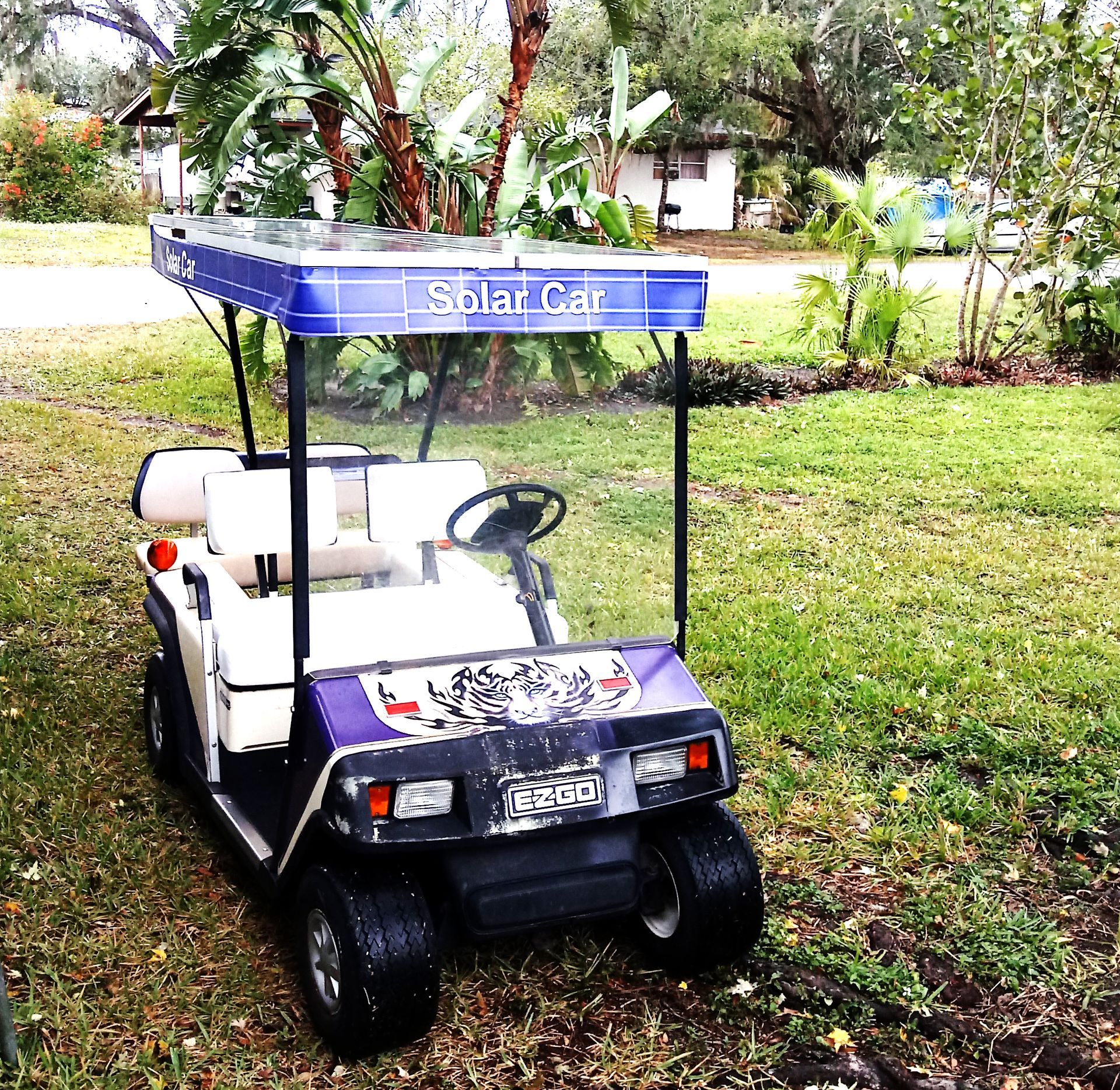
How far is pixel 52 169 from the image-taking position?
24156 mm

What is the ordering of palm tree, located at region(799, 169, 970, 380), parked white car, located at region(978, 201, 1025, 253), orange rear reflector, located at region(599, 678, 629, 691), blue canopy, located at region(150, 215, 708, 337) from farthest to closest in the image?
1. parked white car, located at region(978, 201, 1025, 253)
2. palm tree, located at region(799, 169, 970, 380)
3. orange rear reflector, located at region(599, 678, 629, 691)
4. blue canopy, located at region(150, 215, 708, 337)

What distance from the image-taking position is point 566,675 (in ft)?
10.2

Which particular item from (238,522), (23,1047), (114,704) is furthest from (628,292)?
(114,704)

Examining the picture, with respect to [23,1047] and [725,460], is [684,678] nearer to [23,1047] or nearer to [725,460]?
[23,1047]

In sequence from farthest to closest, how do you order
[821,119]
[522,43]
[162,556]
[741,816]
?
[821,119], [522,43], [162,556], [741,816]

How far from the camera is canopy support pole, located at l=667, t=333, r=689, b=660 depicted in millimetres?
3221

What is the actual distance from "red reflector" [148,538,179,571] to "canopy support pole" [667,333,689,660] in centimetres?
184

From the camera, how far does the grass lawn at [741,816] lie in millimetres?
3002

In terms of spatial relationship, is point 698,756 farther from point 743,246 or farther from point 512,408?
point 743,246

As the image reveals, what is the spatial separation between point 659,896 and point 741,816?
899 mm

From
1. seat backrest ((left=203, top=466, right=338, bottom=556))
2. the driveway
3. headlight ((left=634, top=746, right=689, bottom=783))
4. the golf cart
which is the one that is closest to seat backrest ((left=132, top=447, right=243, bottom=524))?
the golf cart

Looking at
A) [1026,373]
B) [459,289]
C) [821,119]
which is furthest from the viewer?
[821,119]

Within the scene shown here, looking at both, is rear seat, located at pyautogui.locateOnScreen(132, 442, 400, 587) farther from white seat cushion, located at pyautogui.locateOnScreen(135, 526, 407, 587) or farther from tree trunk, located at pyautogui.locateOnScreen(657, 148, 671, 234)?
tree trunk, located at pyautogui.locateOnScreen(657, 148, 671, 234)

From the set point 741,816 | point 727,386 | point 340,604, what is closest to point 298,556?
point 340,604
